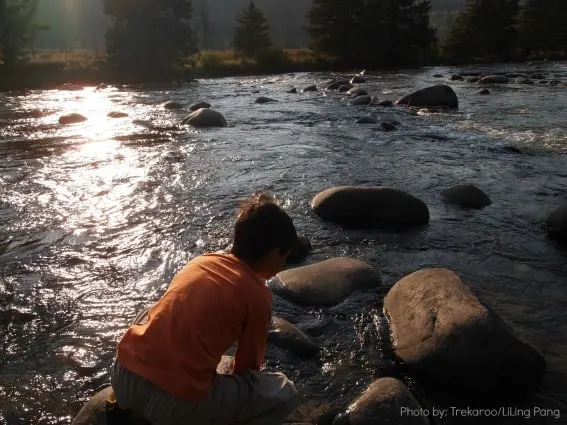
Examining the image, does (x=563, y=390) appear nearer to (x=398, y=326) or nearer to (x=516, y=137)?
(x=398, y=326)

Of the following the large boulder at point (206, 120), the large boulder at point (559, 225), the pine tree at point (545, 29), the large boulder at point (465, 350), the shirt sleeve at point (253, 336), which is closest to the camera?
the shirt sleeve at point (253, 336)

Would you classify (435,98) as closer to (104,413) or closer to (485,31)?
(104,413)

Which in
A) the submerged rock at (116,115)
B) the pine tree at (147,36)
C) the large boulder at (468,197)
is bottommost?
the large boulder at (468,197)

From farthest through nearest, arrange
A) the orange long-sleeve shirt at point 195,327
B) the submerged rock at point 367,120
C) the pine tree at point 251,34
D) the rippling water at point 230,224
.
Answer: the pine tree at point 251,34 → the submerged rock at point 367,120 → the rippling water at point 230,224 → the orange long-sleeve shirt at point 195,327

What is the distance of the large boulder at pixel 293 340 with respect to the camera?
4.23 meters

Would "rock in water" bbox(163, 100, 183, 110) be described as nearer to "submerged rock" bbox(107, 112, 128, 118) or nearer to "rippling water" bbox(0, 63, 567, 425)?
"submerged rock" bbox(107, 112, 128, 118)

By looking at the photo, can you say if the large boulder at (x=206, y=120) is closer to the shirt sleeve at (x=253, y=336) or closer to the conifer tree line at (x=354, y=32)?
the shirt sleeve at (x=253, y=336)

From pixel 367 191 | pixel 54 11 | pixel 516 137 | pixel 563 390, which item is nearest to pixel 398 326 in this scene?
pixel 563 390

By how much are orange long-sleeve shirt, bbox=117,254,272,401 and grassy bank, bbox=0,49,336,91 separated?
3179 cm

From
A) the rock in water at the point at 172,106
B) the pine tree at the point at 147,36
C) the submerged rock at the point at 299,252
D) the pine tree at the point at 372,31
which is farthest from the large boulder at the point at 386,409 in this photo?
the pine tree at the point at 372,31

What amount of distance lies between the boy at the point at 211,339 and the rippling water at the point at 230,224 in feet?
2.79

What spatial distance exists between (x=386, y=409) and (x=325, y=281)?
190cm

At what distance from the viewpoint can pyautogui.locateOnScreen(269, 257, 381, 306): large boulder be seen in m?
5.06

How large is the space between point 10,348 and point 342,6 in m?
48.3
